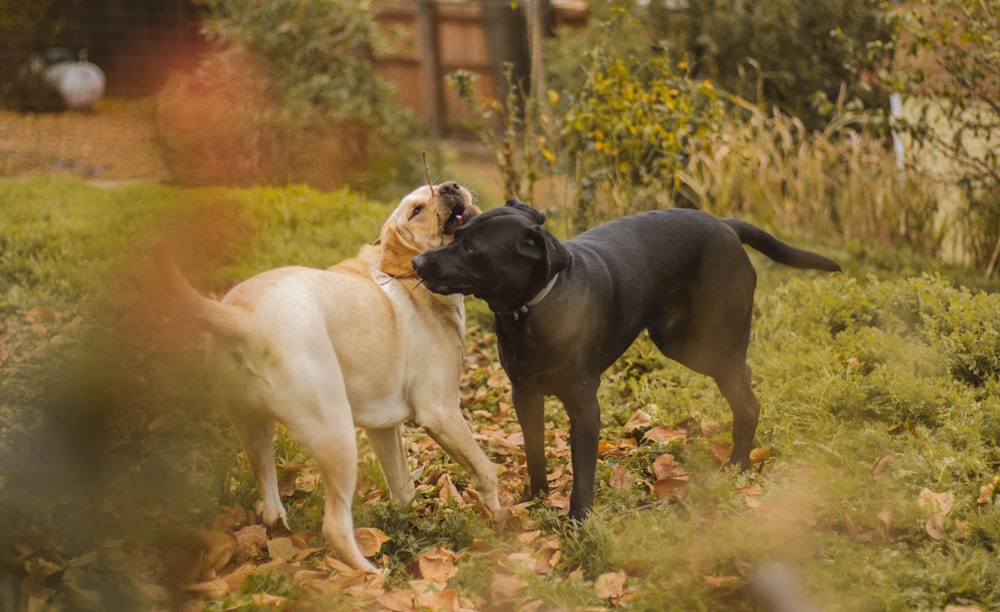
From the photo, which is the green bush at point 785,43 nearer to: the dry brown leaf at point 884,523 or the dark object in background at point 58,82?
the dry brown leaf at point 884,523

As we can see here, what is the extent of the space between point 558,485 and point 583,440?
752 millimetres

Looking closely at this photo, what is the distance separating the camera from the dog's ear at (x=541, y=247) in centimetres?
317

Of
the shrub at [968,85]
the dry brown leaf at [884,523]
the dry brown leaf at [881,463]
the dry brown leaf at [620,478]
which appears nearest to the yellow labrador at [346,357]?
the dry brown leaf at [620,478]

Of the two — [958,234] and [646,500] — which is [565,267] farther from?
[958,234]

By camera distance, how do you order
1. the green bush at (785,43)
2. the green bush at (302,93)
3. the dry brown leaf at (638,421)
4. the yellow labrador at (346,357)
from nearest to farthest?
1. the yellow labrador at (346,357)
2. the dry brown leaf at (638,421)
3. the green bush at (302,93)
4. the green bush at (785,43)

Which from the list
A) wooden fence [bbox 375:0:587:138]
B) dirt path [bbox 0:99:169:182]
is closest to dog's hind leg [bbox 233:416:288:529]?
dirt path [bbox 0:99:169:182]

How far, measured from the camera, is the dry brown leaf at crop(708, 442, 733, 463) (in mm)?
4098

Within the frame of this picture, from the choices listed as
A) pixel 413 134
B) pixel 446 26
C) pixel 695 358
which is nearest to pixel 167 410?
pixel 695 358

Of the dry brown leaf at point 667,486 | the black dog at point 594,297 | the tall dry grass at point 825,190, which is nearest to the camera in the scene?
the black dog at point 594,297

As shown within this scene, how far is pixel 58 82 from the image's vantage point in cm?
1536

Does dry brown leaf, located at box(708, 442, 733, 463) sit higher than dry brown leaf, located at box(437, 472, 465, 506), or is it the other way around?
dry brown leaf, located at box(708, 442, 733, 463)

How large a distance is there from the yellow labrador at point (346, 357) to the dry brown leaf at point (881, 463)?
1.55 metres

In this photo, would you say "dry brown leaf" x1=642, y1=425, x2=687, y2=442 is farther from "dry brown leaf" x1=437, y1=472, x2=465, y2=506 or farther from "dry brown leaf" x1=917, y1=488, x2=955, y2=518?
"dry brown leaf" x1=917, y1=488, x2=955, y2=518

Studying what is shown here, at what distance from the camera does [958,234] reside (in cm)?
789
